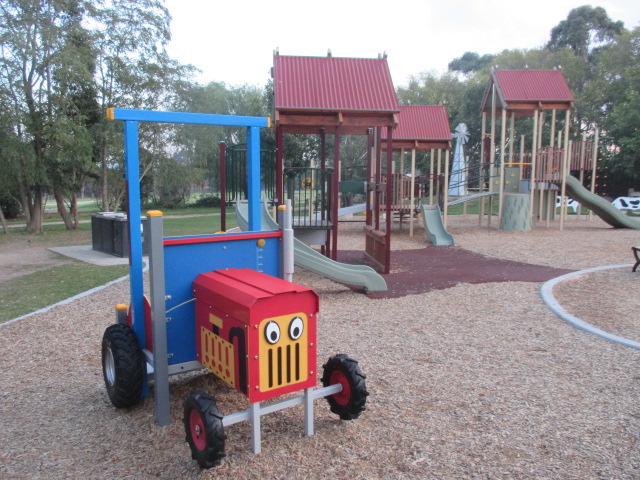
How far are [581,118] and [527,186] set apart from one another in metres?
21.4

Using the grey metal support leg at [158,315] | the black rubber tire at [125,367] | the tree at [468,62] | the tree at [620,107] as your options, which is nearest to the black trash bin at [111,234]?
the black rubber tire at [125,367]

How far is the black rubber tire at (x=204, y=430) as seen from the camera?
2664 millimetres

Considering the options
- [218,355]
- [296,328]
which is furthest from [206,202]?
[296,328]

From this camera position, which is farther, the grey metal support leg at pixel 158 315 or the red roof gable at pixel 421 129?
the red roof gable at pixel 421 129

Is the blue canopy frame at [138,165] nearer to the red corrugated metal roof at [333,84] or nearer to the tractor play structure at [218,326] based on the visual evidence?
the tractor play structure at [218,326]

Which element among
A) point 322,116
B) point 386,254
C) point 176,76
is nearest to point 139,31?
point 176,76

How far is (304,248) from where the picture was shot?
23.5 ft

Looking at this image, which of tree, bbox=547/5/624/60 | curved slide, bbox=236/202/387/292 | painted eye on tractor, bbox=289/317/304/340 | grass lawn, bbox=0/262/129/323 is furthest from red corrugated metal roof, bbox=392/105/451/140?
tree, bbox=547/5/624/60

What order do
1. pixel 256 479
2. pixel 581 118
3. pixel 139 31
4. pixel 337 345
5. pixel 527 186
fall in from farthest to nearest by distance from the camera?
pixel 581 118 < pixel 139 31 < pixel 527 186 < pixel 337 345 < pixel 256 479

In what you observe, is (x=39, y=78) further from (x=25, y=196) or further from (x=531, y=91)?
(x=531, y=91)

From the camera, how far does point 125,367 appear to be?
11.4ft

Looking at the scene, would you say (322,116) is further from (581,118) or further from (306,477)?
(581,118)

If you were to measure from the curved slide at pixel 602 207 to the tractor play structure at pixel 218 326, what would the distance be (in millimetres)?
15849

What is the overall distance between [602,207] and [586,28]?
33.5 metres
